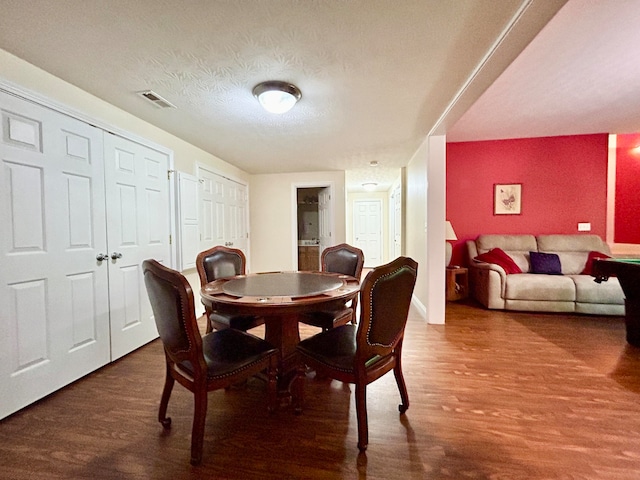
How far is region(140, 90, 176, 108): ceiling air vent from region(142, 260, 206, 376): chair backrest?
1.53 m

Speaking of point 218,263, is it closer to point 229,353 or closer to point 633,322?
point 229,353

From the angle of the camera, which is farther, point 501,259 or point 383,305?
point 501,259

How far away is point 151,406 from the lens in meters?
1.69

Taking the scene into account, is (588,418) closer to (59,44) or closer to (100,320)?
(100,320)

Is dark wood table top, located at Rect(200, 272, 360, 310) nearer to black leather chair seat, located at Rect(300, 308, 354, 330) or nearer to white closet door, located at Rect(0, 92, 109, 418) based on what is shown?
black leather chair seat, located at Rect(300, 308, 354, 330)

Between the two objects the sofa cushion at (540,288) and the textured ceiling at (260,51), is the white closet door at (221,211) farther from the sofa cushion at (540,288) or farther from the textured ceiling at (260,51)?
the sofa cushion at (540,288)

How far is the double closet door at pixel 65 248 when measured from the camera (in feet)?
5.29

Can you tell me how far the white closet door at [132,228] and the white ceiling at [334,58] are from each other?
0.45 m

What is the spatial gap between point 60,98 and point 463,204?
16.0 ft

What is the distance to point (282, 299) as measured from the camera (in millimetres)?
1461

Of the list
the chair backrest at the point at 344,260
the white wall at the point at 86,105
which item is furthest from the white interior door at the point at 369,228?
the white wall at the point at 86,105

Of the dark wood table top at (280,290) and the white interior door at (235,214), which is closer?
the dark wood table top at (280,290)

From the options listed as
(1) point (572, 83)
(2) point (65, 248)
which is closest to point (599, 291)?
(1) point (572, 83)

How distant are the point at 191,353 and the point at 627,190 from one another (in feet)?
20.2
